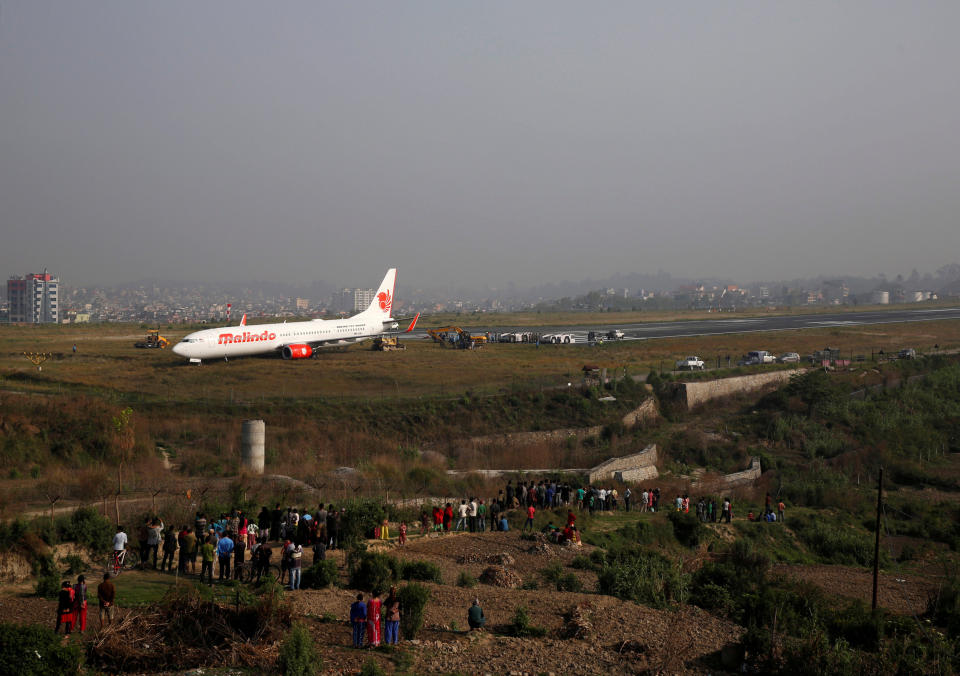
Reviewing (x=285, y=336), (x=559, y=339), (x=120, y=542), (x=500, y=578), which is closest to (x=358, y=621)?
(x=500, y=578)

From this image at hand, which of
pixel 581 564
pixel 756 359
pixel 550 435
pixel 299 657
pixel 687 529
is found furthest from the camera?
pixel 756 359

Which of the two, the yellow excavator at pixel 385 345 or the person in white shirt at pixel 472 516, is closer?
the person in white shirt at pixel 472 516

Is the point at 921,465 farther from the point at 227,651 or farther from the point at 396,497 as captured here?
the point at 227,651

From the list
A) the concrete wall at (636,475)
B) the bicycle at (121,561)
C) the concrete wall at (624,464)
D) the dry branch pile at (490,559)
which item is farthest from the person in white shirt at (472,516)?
the concrete wall at (636,475)

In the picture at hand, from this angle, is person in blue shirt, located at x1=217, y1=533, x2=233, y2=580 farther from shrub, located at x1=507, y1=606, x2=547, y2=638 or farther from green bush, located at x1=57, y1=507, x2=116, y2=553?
shrub, located at x1=507, y1=606, x2=547, y2=638

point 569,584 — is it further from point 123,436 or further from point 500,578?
point 123,436

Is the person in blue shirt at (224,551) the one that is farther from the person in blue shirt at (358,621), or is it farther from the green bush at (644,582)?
the green bush at (644,582)
